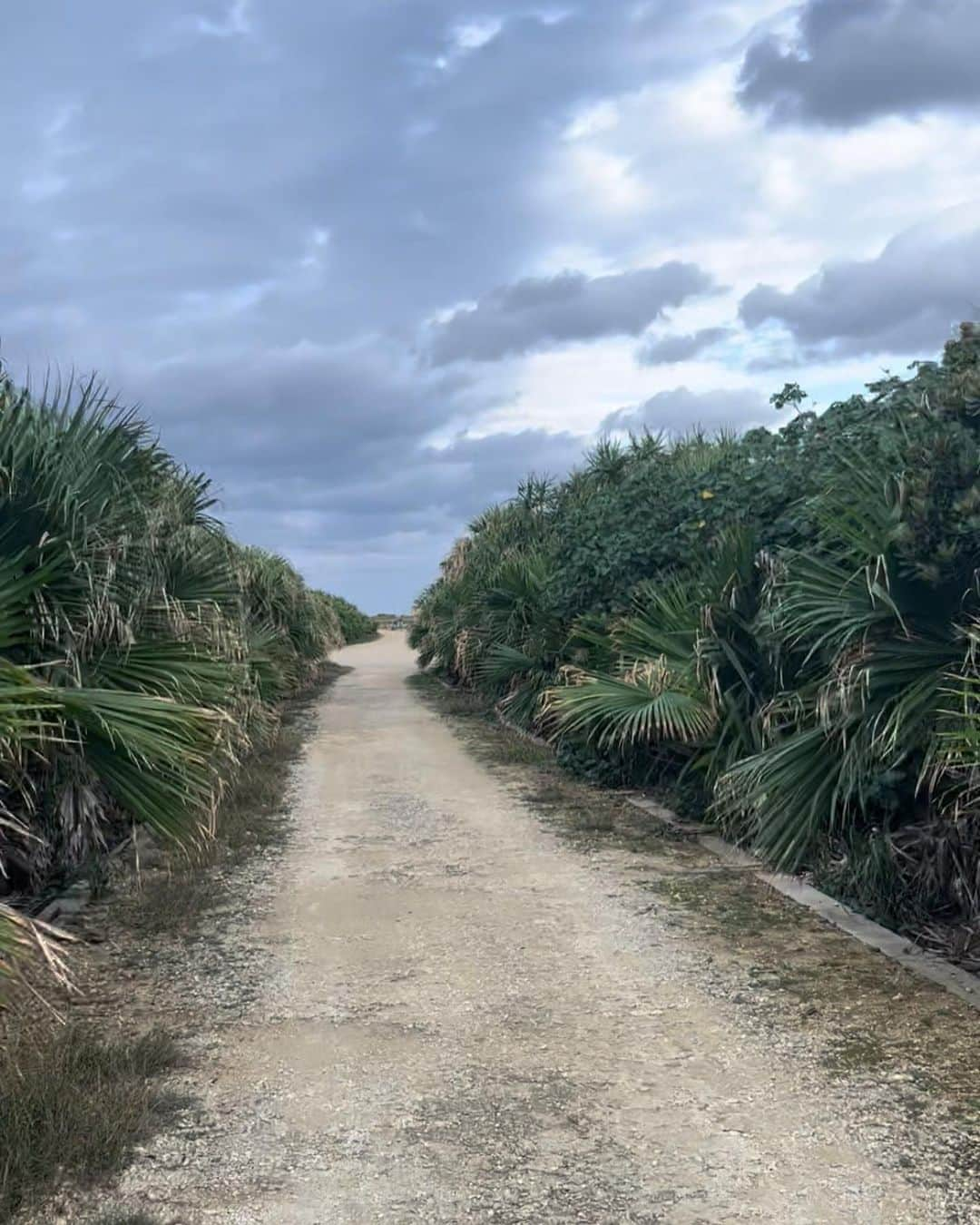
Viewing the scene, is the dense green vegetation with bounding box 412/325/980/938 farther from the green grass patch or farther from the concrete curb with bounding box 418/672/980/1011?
the green grass patch

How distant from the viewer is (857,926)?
648 cm

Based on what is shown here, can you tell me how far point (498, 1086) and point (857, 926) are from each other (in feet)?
9.59

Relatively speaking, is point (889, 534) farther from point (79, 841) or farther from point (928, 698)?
point (79, 841)

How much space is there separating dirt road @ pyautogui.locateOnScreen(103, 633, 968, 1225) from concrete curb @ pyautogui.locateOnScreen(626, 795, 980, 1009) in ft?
3.28

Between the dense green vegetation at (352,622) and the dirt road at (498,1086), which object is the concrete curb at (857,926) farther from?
the dense green vegetation at (352,622)

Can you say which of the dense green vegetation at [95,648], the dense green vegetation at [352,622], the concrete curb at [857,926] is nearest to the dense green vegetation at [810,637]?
the concrete curb at [857,926]

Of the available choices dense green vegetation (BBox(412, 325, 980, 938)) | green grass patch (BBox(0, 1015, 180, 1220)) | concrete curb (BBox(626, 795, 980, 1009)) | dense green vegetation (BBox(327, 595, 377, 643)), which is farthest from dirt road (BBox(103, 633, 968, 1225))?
dense green vegetation (BBox(327, 595, 377, 643))

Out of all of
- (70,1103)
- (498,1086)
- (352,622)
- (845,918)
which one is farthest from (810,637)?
(352,622)

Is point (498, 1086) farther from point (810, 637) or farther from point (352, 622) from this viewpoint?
point (352, 622)

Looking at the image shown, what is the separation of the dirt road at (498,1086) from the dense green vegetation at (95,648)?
1.15 m

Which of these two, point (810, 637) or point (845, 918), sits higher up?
point (810, 637)

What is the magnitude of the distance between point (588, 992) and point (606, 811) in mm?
5133

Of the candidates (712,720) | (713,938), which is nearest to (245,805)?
(712,720)

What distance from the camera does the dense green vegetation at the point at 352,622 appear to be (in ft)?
184
